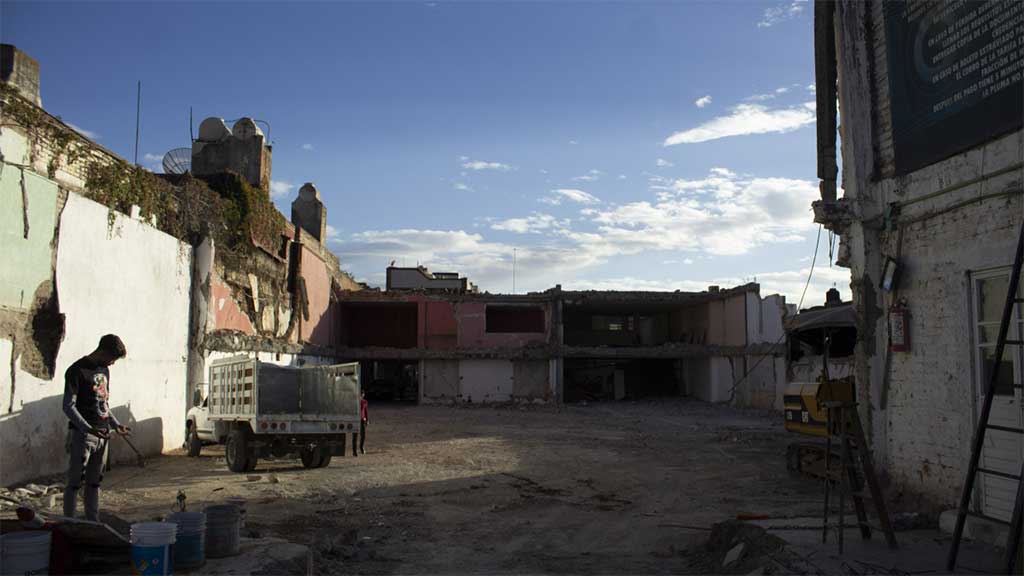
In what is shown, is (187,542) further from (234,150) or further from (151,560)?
(234,150)

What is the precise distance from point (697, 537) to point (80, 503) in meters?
8.25

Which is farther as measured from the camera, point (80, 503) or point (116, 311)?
point (116, 311)

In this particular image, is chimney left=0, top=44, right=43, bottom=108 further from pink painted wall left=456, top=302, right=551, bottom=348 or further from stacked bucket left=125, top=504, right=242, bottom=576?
pink painted wall left=456, top=302, right=551, bottom=348

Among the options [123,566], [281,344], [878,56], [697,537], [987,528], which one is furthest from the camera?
[281,344]

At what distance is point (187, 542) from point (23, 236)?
724 centimetres

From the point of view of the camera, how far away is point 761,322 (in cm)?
3431

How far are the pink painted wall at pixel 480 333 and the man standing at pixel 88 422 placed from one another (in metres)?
29.0

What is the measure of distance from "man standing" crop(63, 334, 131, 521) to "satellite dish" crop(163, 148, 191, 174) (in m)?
19.4

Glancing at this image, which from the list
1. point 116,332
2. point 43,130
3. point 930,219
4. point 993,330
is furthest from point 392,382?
point 993,330

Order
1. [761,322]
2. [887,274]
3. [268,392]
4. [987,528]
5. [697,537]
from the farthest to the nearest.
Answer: [761,322] → [268,392] → [887,274] → [697,537] → [987,528]

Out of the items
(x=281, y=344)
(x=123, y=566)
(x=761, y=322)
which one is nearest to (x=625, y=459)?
(x=123, y=566)

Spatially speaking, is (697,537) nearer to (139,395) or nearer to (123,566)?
(123,566)

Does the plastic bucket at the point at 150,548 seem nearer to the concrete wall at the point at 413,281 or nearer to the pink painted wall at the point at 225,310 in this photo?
the pink painted wall at the point at 225,310

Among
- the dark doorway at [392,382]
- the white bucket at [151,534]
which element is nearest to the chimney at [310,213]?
the dark doorway at [392,382]
